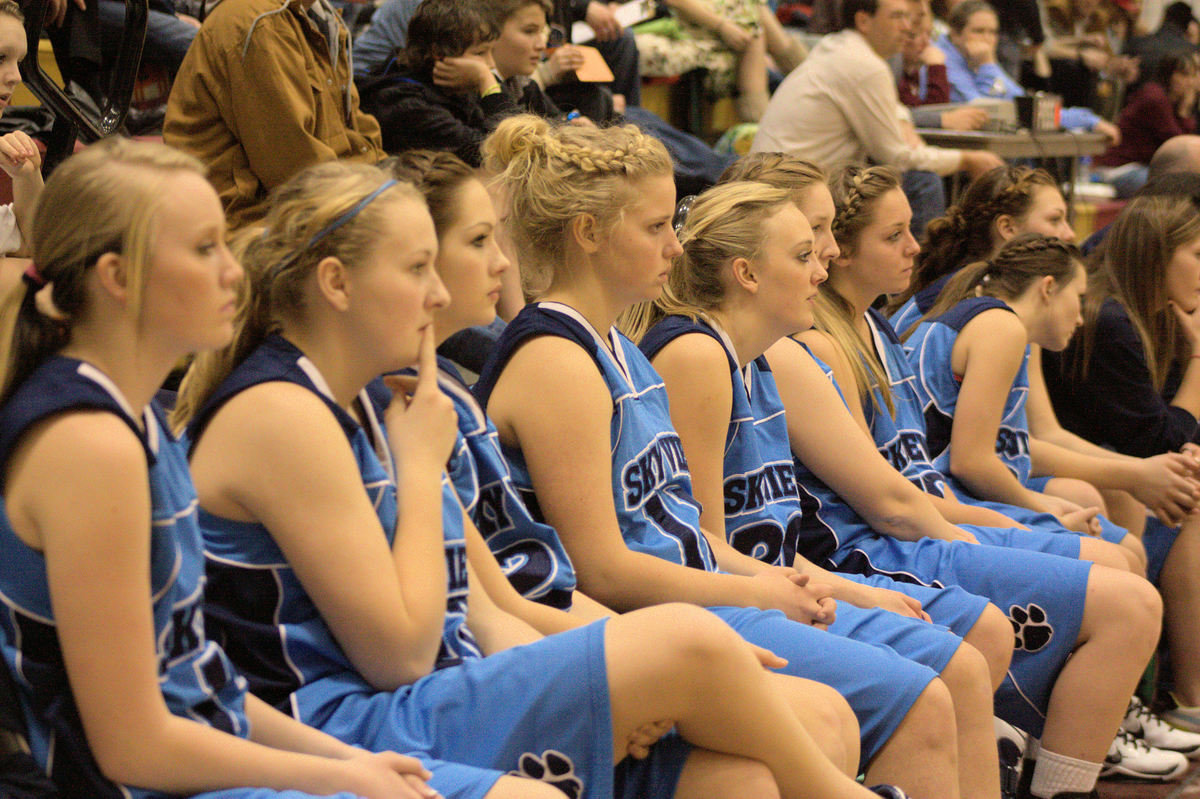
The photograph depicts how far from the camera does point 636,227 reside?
1.99 m

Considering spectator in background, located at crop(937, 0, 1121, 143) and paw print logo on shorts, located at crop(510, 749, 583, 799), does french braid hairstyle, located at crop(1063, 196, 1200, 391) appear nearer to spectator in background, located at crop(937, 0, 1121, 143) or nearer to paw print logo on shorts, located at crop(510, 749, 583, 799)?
paw print logo on shorts, located at crop(510, 749, 583, 799)

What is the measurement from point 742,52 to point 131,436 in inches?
168

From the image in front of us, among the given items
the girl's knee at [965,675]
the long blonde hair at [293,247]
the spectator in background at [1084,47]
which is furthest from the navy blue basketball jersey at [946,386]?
the spectator in background at [1084,47]

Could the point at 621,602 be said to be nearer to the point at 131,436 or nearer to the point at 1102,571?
the point at 131,436

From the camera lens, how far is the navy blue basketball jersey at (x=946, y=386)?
2898mm

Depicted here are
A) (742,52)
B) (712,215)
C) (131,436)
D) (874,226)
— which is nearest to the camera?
(131,436)

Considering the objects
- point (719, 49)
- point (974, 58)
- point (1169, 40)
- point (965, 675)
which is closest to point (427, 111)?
point (965, 675)

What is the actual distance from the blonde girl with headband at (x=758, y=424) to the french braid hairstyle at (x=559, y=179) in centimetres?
27

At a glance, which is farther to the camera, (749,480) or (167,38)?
(167,38)

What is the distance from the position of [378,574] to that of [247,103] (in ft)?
5.12

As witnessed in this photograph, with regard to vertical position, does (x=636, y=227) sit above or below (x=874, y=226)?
above

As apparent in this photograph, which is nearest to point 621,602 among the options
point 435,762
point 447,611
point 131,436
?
point 447,611

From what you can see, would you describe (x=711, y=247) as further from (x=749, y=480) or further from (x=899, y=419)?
(x=899, y=419)

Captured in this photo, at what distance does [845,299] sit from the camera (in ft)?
8.85
